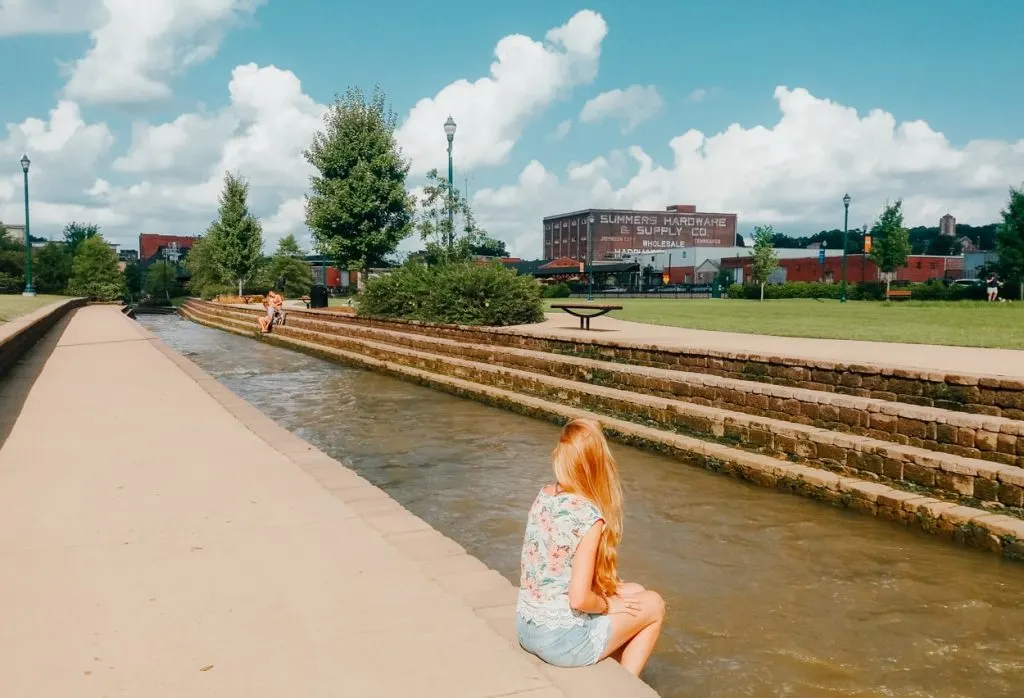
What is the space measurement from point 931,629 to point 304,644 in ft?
11.2

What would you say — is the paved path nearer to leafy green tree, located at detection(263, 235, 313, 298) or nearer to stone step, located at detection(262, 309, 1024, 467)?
stone step, located at detection(262, 309, 1024, 467)

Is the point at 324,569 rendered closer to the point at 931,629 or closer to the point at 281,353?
the point at 931,629

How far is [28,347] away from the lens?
17.0m

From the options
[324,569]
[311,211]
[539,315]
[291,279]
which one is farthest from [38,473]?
[291,279]

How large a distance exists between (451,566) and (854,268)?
242ft

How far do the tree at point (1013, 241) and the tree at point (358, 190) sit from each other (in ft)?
108

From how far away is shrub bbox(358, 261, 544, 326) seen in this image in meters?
18.2

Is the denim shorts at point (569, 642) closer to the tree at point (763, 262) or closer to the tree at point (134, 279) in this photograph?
the tree at point (763, 262)

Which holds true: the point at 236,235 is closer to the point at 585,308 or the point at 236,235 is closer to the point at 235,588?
the point at 585,308

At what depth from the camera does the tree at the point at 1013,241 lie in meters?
42.8

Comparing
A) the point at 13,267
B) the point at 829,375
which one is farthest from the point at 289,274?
the point at 829,375

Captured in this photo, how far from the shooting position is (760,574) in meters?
5.32

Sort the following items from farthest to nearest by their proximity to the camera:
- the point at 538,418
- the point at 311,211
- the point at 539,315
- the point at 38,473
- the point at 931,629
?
the point at 311,211, the point at 539,315, the point at 538,418, the point at 38,473, the point at 931,629

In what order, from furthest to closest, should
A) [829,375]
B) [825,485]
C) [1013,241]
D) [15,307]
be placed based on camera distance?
[1013,241], [15,307], [829,375], [825,485]
